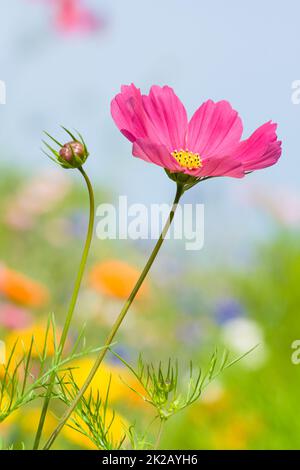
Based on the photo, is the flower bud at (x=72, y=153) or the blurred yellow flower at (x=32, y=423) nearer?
the flower bud at (x=72, y=153)

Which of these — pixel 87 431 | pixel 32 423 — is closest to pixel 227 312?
pixel 32 423

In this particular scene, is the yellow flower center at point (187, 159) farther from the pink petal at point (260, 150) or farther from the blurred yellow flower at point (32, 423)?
the blurred yellow flower at point (32, 423)

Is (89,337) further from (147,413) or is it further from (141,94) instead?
(141,94)

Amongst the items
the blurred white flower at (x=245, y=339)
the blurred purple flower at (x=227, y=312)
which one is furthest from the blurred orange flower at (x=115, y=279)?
the blurred purple flower at (x=227, y=312)

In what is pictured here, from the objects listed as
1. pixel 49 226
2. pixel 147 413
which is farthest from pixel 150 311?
pixel 147 413

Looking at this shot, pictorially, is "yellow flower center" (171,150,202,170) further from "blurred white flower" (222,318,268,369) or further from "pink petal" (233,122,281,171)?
"blurred white flower" (222,318,268,369)

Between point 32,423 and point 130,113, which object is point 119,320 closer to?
point 130,113

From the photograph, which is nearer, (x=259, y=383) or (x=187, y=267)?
(x=259, y=383)
